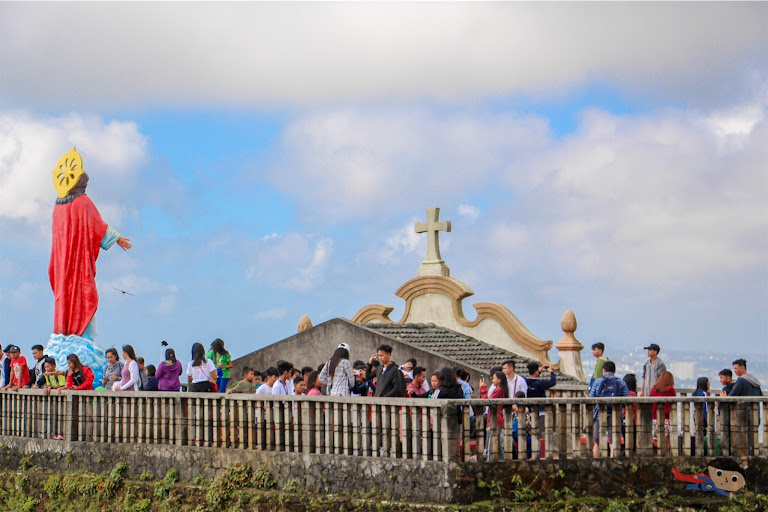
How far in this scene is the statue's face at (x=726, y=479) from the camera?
44.0 ft

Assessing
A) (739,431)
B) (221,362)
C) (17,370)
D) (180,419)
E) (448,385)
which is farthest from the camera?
(17,370)

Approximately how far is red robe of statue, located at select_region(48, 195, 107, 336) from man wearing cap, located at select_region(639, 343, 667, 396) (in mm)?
12503

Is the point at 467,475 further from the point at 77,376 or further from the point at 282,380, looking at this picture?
the point at 77,376

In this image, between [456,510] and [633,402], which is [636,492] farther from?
[456,510]

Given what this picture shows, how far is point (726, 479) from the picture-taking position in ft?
44.2

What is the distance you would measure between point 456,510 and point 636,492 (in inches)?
93.3

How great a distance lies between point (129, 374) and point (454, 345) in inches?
369

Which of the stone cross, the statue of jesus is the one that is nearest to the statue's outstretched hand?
the statue of jesus

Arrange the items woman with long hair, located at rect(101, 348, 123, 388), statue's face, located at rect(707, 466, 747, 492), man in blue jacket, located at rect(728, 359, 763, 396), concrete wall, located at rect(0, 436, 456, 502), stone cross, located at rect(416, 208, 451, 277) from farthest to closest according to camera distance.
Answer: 1. stone cross, located at rect(416, 208, 451, 277)
2. woman with long hair, located at rect(101, 348, 123, 388)
3. man in blue jacket, located at rect(728, 359, 763, 396)
4. statue's face, located at rect(707, 466, 747, 492)
5. concrete wall, located at rect(0, 436, 456, 502)

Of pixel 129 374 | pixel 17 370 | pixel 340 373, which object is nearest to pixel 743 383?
pixel 340 373

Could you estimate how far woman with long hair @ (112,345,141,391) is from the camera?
693 inches

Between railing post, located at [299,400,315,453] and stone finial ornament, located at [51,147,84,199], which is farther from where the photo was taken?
stone finial ornament, located at [51,147,84,199]

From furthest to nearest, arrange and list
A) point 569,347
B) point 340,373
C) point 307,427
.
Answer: point 569,347 < point 340,373 < point 307,427

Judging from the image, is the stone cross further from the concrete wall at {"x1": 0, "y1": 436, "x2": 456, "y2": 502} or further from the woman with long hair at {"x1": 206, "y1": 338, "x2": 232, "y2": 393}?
the concrete wall at {"x1": 0, "y1": 436, "x2": 456, "y2": 502}
